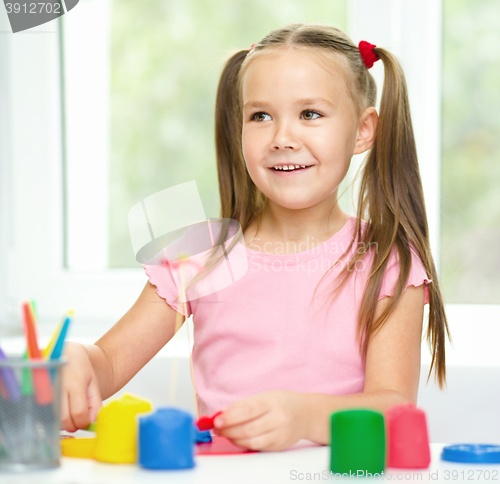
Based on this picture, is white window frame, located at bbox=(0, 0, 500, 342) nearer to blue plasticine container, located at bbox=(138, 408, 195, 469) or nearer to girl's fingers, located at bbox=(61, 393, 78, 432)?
girl's fingers, located at bbox=(61, 393, 78, 432)

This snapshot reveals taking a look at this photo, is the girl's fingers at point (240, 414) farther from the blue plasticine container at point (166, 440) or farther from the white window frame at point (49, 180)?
the white window frame at point (49, 180)

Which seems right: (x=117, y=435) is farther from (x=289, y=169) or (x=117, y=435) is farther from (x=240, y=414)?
(x=289, y=169)

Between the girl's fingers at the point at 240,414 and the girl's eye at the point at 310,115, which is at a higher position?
the girl's eye at the point at 310,115

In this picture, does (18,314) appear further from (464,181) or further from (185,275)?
(464,181)

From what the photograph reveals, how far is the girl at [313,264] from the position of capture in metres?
0.86

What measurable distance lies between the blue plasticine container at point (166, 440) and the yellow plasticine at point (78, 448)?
0.07m

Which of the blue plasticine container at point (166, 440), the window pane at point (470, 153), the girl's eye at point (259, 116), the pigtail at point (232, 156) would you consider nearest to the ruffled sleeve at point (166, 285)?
the pigtail at point (232, 156)

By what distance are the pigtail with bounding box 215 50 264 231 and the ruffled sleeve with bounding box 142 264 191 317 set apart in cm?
14

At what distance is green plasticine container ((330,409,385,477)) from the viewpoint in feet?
1.49

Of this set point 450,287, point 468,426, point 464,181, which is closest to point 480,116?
point 464,181

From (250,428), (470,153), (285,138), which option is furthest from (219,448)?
(470,153)

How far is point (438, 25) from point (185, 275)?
2.45 feet

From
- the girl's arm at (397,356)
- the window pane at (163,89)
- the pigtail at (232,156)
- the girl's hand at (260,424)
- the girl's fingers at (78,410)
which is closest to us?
the girl's hand at (260,424)

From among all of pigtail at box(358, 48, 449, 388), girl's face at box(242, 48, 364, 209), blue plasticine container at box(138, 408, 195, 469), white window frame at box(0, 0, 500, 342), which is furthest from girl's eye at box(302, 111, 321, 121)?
white window frame at box(0, 0, 500, 342)
